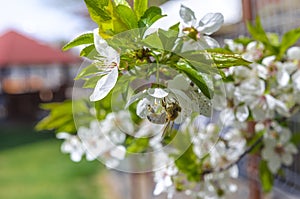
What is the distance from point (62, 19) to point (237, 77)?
6.03m

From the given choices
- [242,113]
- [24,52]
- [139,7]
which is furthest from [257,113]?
[24,52]

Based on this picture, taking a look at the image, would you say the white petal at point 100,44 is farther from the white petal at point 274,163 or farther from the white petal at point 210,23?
the white petal at point 274,163

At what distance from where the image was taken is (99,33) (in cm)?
38

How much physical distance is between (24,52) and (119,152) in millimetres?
6049

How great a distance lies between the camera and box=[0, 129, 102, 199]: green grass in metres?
3.02

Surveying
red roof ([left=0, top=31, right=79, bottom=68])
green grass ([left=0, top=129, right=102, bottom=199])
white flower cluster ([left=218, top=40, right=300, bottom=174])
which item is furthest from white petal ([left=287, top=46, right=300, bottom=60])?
red roof ([left=0, top=31, right=79, bottom=68])

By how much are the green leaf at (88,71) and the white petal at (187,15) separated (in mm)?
111

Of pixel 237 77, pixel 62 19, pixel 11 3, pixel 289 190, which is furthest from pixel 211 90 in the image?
pixel 62 19

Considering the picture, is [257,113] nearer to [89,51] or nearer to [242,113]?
[242,113]

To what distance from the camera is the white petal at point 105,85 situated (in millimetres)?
346

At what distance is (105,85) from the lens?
0.35 meters

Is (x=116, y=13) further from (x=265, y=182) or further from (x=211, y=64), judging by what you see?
(x=265, y=182)

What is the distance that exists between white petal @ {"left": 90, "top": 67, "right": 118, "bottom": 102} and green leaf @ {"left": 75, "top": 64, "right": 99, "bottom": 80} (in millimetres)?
40

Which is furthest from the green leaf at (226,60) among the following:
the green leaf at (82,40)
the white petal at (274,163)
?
the white petal at (274,163)
